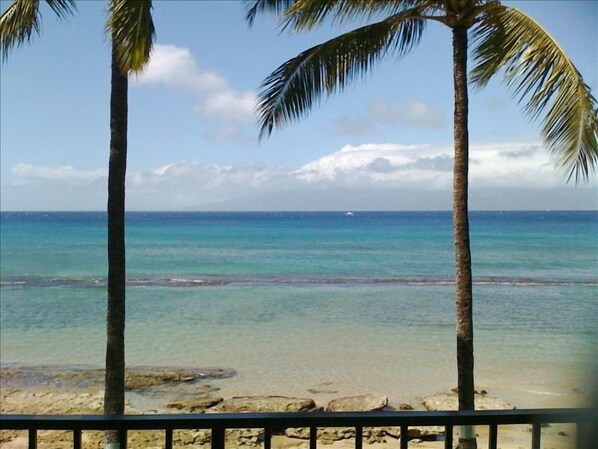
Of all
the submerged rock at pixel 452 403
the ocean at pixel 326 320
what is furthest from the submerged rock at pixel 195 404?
the submerged rock at pixel 452 403

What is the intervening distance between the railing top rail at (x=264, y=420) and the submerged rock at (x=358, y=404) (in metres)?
7.23

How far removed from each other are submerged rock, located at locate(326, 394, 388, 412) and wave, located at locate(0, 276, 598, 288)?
1777cm

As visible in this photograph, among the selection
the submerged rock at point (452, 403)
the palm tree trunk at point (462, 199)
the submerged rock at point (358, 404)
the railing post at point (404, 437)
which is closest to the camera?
the railing post at point (404, 437)

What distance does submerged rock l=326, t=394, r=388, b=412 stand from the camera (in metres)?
9.36

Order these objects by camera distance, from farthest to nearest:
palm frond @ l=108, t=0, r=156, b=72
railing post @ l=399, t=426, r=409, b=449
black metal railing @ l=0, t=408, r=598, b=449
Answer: palm frond @ l=108, t=0, r=156, b=72, railing post @ l=399, t=426, r=409, b=449, black metal railing @ l=0, t=408, r=598, b=449

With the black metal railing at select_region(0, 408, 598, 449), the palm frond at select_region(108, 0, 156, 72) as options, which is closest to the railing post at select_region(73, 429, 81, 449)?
the black metal railing at select_region(0, 408, 598, 449)

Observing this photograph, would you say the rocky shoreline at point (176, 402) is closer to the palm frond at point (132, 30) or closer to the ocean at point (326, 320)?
the ocean at point (326, 320)

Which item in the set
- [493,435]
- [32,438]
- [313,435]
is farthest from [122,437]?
[493,435]

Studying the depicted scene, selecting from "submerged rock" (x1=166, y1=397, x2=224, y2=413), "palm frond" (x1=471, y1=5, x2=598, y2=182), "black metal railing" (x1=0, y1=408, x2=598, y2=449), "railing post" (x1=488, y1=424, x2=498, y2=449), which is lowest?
"submerged rock" (x1=166, y1=397, x2=224, y2=413)

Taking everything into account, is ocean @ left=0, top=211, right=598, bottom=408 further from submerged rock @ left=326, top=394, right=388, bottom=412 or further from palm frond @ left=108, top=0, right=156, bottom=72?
palm frond @ left=108, top=0, right=156, bottom=72

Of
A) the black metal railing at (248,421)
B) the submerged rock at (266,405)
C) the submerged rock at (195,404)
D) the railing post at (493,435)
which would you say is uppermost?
the black metal railing at (248,421)

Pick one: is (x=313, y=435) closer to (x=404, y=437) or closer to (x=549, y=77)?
(x=404, y=437)

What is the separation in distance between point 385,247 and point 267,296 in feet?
87.1

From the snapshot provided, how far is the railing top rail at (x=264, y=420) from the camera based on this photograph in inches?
89.1
